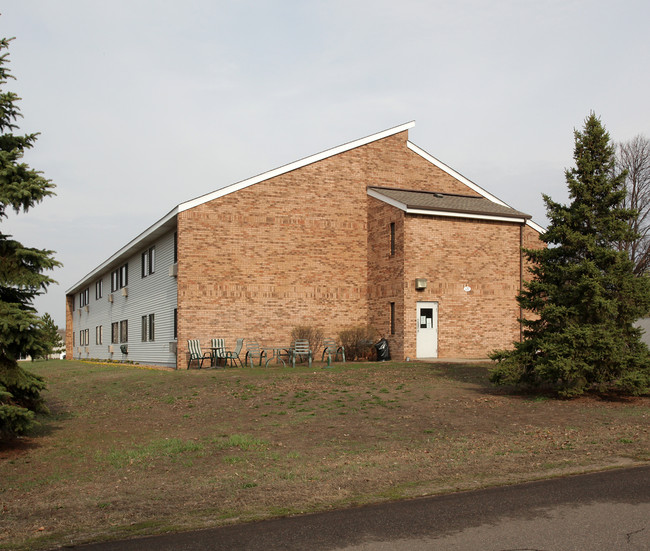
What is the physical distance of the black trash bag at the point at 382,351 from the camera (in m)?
24.4

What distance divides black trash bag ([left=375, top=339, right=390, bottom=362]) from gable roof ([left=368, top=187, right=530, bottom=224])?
16.3 feet

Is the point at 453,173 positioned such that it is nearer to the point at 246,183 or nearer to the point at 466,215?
the point at 466,215

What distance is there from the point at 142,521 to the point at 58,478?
2.47 m

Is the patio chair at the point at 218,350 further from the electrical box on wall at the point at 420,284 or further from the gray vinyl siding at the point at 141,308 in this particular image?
the electrical box on wall at the point at 420,284

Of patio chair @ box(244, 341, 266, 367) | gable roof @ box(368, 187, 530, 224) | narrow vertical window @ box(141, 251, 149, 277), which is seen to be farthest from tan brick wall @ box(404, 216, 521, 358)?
narrow vertical window @ box(141, 251, 149, 277)

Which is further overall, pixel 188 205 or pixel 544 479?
pixel 188 205

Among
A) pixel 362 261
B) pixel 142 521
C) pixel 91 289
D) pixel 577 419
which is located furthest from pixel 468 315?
pixel 91 289

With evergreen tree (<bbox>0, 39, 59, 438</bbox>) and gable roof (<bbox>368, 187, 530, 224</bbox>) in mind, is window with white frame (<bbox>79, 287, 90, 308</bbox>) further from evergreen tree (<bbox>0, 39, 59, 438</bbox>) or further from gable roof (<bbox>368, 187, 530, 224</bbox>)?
evergreen tree (<bbox>0, 39, 59, 438</bbox>)

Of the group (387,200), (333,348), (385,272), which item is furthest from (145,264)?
(387,200)

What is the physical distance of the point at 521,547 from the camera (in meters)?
5.11

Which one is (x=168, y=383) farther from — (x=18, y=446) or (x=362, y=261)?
(x=362, y=261)

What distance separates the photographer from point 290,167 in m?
25.8

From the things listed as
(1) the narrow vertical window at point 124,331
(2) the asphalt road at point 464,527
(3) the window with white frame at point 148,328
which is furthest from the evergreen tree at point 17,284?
(1) the narrow vertical window at point 124,331

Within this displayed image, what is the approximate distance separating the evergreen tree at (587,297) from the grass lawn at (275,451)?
0.63m
